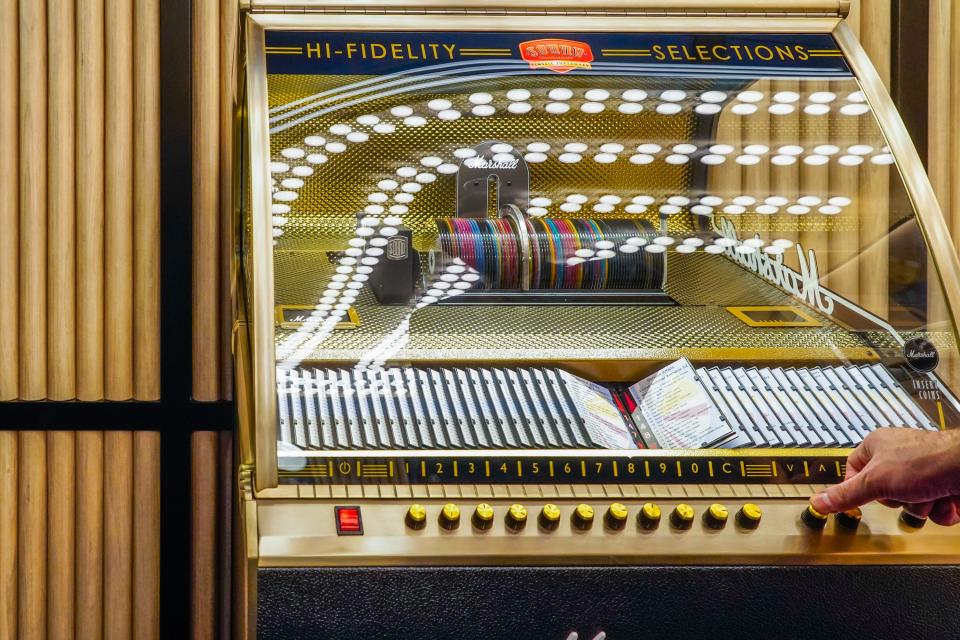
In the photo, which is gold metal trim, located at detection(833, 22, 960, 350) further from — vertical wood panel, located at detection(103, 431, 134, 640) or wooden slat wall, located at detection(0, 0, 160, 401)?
vertical wood panel, located at detection(103, 431, 134, 640)

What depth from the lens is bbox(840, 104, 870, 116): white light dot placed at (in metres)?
1.54

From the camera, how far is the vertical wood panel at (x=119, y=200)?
227 centimetres

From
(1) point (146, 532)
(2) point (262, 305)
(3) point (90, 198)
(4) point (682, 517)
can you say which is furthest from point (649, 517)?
(3) point (90, 198)

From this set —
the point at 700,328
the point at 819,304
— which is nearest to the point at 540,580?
the point at 700,328

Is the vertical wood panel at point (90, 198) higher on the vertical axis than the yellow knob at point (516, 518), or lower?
higher

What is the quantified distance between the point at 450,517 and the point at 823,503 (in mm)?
534

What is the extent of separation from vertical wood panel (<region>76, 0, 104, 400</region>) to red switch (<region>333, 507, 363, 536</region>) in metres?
1.39

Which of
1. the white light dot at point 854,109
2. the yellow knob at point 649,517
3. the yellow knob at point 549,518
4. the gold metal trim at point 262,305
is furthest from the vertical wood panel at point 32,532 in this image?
the white light dot at point 854,109

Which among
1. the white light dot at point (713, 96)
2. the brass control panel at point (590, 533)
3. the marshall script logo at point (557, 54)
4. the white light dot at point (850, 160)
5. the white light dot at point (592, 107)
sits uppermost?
the marshall script logo at point (557, 54)

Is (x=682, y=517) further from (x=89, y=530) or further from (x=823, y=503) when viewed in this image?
(x=89, y=530)

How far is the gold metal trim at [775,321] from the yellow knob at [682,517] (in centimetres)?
48

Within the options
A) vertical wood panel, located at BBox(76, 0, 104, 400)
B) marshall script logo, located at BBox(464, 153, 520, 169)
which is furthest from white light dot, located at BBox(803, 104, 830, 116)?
vertical wood panel, located at BBox(76, 0, 104, 400)

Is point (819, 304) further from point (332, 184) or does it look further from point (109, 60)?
point (109, 60)

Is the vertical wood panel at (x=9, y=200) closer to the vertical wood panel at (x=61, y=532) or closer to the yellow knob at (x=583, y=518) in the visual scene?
the vertical wood panel at (x=61, y=532)
